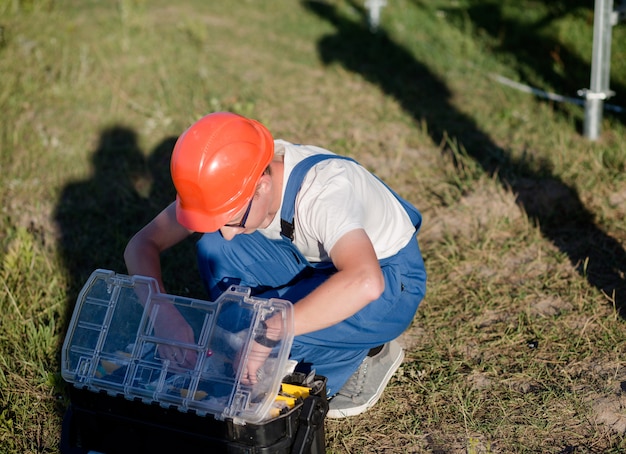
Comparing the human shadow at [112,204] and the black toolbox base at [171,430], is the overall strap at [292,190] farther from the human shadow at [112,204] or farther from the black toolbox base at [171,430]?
the human shadow at [112,204]

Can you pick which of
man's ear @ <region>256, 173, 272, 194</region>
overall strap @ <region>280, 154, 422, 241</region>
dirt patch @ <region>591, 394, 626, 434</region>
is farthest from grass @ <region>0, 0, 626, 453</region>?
man's ear @ <region>256, 173, 272, 194</region>

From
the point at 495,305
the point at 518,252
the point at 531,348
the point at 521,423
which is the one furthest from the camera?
the point at 518,252

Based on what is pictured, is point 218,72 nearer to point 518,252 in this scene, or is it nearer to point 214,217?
point 518,252

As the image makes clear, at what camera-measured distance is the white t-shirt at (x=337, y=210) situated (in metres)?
2.19

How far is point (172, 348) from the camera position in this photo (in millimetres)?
2225

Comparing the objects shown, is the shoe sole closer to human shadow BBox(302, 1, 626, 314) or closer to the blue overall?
the blue overall

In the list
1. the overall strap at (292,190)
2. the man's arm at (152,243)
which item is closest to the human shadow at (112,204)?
the man's arm at (152,243)

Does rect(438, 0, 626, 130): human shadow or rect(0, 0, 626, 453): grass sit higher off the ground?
rect(438, 0, 626, 130): human shadow

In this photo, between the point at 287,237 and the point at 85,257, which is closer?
the point at 287,237

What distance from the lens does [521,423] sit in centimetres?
257

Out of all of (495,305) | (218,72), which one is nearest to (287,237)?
(495,305)

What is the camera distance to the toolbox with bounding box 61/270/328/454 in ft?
6.84

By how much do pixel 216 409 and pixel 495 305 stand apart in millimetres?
1636

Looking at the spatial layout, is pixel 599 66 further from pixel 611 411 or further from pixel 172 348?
pixel 172 348
